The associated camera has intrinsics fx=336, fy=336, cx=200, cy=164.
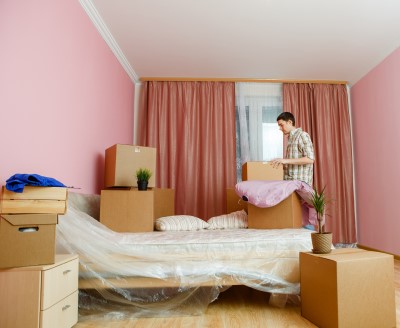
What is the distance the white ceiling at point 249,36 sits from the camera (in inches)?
111

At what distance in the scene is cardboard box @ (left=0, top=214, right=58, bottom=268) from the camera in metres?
1.45

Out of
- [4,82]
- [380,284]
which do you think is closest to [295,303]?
[380,284]

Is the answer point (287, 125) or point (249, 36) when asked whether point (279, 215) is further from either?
point (249, 36)

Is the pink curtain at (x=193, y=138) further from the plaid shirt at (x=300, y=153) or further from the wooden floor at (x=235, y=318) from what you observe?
the wooden floor at (x=235, y=318)

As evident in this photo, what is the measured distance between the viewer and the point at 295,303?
2.13 meters

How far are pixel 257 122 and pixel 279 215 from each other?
7.34 feet

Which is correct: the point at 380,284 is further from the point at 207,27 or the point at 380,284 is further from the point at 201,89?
the point at 201,89

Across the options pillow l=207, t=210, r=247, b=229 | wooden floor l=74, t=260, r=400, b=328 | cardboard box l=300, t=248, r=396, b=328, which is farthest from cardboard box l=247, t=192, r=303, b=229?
cardboard box l=300, t=248, r=396, b=328

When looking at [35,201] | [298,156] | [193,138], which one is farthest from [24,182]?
[193,138]

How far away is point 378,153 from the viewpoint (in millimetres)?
3963

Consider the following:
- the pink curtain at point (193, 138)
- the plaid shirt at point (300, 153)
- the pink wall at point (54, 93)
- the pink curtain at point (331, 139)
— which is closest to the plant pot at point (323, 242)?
the plaid shirt at point (300, 153)

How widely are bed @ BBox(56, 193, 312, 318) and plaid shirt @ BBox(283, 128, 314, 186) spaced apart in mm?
873

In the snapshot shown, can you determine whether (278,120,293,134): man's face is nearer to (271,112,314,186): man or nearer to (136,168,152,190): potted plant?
(271,112,314,186): man

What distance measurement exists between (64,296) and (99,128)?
5.93 ft
